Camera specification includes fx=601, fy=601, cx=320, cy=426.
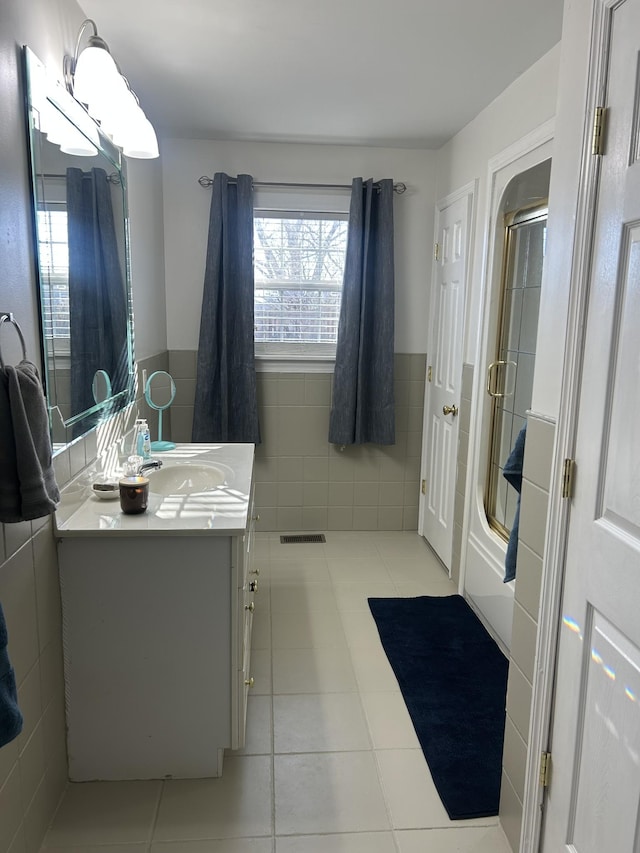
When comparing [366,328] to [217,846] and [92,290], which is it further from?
[217,846]

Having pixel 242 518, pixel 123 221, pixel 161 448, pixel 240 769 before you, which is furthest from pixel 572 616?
pixel 123 221

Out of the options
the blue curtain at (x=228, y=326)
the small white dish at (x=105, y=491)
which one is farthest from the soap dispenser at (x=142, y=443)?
the blue curtain at (x=228, y=326)

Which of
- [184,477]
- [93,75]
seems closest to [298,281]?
[184,477]

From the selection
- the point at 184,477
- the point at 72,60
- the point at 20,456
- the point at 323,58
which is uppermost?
the point at 323,58

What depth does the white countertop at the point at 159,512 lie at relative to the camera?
5.72 ft

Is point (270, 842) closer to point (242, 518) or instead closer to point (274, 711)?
point (274, 711)

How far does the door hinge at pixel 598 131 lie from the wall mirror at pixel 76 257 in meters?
1.34

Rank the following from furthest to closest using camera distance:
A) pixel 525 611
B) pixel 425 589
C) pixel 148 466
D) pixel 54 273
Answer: pixel 425 589 → pixel 148 466 → pixel 54 273 → pixel 525 611

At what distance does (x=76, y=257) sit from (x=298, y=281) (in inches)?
78.6

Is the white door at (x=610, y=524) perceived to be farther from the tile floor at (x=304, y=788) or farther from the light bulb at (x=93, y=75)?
the light bulb at (x=93, y=75)

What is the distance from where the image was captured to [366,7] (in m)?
1.99

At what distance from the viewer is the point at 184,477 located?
8.13ft

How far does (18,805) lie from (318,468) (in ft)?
8.79

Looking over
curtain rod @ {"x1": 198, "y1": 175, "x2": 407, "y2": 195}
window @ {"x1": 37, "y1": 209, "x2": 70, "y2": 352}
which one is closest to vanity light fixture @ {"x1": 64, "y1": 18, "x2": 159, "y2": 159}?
window @ {"x1": 37, "y1": 209, "x2": 70, "y2": 352}
